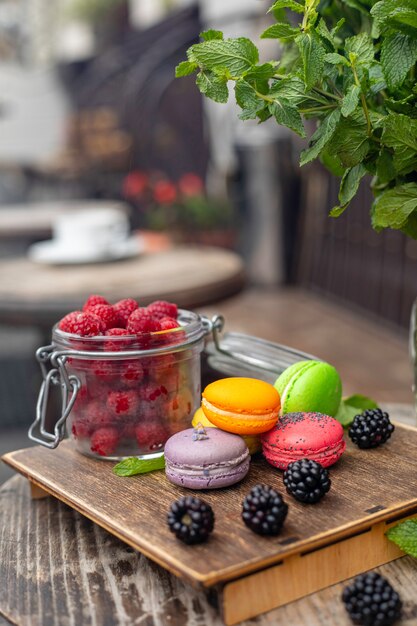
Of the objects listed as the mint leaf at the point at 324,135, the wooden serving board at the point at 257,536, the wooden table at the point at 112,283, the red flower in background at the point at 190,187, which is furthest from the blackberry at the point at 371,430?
the red flower in background at the point at 190,187

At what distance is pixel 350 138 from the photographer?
885 millimetres

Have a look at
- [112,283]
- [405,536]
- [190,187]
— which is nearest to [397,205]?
[405,536]

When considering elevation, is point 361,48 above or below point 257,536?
above

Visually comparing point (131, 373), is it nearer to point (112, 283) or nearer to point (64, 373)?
point (64, 373)

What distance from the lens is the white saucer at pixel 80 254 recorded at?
8.52 feet

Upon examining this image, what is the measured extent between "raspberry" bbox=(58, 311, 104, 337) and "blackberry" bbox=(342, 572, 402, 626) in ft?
1.34

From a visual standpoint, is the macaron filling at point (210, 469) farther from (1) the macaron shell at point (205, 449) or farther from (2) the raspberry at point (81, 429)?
(2) the raspberry at point (81, 429)

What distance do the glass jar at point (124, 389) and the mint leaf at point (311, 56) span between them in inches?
12.9

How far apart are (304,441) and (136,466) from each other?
19 centimetres

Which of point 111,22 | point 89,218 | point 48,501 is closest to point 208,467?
point 48,501

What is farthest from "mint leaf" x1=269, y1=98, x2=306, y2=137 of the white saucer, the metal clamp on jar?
the white saucer

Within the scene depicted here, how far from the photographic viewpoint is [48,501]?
3.49 feet

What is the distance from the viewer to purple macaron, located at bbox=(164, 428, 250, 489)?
0.86 meters

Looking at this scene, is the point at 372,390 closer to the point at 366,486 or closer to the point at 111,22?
the point at 366,486
